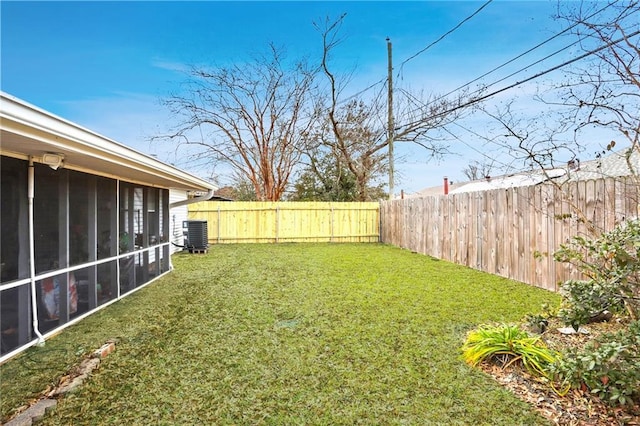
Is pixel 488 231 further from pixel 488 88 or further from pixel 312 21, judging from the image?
pixel 312 21

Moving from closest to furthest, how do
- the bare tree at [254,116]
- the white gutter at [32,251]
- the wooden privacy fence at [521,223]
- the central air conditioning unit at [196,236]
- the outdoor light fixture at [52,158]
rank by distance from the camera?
the outdoor light fixture at [52,158]
the white gutter at [32,251]
the wooden privacy fence at [521,223]
the central air conditioning unit at [196,236]
the bare tree at [254,116]

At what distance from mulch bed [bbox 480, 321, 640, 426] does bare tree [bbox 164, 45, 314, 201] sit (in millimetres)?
16184

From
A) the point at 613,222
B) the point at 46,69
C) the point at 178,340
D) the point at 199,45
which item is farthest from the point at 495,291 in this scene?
the point at 199,45

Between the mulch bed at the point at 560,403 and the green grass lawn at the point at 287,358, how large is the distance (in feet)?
0.40

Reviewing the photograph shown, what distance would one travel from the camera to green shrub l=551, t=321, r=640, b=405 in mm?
2033

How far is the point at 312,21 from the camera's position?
14570mm

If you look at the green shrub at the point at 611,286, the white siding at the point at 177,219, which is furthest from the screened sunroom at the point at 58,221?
the white siding at the point at 177,219

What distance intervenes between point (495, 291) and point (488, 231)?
1.95 metres

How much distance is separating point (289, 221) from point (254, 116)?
6765 mm

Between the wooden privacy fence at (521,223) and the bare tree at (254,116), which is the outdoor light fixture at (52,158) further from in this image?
the bare tree at (254,116)

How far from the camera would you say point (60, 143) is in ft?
9.26

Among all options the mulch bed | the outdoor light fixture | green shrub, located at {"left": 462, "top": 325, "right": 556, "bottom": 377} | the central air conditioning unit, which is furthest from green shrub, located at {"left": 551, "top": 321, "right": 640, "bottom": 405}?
the central air conditioning unit

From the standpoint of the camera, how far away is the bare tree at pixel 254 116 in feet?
57.3

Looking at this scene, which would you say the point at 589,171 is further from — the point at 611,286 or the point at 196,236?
the point at 196,236
